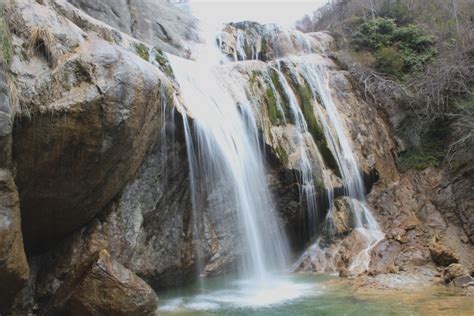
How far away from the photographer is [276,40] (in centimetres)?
1783

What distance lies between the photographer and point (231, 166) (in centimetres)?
962

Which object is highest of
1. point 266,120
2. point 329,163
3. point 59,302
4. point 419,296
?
point 266,120

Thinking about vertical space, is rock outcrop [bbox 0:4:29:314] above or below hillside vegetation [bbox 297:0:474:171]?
below

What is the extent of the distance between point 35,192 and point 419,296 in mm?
6080

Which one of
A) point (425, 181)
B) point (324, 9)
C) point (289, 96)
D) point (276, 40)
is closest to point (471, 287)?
point (425, 181)

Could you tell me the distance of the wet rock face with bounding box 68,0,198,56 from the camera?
1298cm

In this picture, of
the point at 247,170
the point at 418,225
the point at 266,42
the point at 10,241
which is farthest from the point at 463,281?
the point at 266,42

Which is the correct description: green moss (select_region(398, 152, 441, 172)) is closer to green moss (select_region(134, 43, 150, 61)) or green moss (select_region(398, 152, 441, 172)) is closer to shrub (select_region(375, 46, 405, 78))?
shrub (select_region(375, 46, 405, 78))

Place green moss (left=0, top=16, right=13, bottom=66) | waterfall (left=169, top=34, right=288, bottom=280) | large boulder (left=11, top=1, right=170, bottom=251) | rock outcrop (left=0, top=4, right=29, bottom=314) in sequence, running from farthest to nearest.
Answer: waterfall (left=169, top=34, right=288, bottom=280), large boulder (left=11, top=1, right=170, bottom=251), green moss (left=0, top=16, right=13, bottom=66), rock outcrop (left=0, top=4, right=29, bottom=314)

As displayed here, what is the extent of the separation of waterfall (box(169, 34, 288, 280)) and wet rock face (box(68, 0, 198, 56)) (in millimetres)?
3250

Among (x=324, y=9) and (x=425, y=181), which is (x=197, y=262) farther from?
(x=324, y=9)

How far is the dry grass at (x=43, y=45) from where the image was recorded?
240 inches

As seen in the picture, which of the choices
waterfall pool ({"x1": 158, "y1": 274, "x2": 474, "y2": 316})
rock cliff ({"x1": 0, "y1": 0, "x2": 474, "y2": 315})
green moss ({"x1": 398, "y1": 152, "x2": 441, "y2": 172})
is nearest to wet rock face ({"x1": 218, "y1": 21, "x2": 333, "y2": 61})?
rock cliff ({"x1": 0, "y1": 0, "x2": 474, "y2": 315})

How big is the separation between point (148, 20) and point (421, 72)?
9.18 metres
